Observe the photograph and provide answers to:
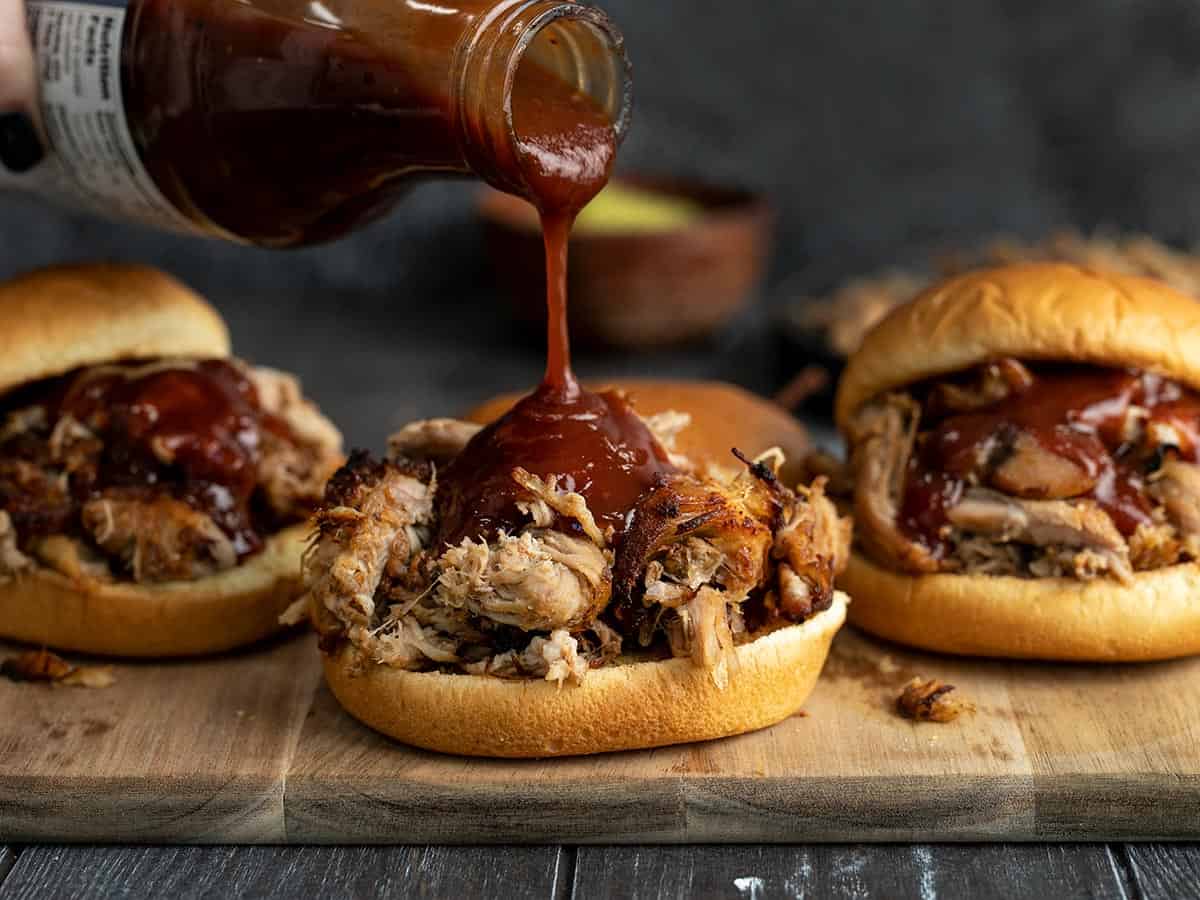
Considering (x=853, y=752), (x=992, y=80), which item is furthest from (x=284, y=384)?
(x=992, y=80)

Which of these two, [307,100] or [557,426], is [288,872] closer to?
[557,426]

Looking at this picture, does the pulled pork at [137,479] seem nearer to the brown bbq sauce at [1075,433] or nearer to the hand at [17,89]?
the hand at [17,89]

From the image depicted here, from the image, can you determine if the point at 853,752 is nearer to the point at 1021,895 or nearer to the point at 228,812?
the point at 1021,895

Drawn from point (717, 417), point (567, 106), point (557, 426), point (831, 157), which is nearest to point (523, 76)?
point (567, 106)

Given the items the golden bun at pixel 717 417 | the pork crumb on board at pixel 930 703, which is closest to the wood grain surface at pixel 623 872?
the pork crumb on board at pixel 930 703

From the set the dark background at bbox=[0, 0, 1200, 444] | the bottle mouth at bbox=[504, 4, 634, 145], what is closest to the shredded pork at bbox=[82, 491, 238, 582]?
the bottle mouth at bbox=[504, 4, 634, 145]

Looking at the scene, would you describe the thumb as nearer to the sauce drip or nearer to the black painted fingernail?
the black painted fingernail
